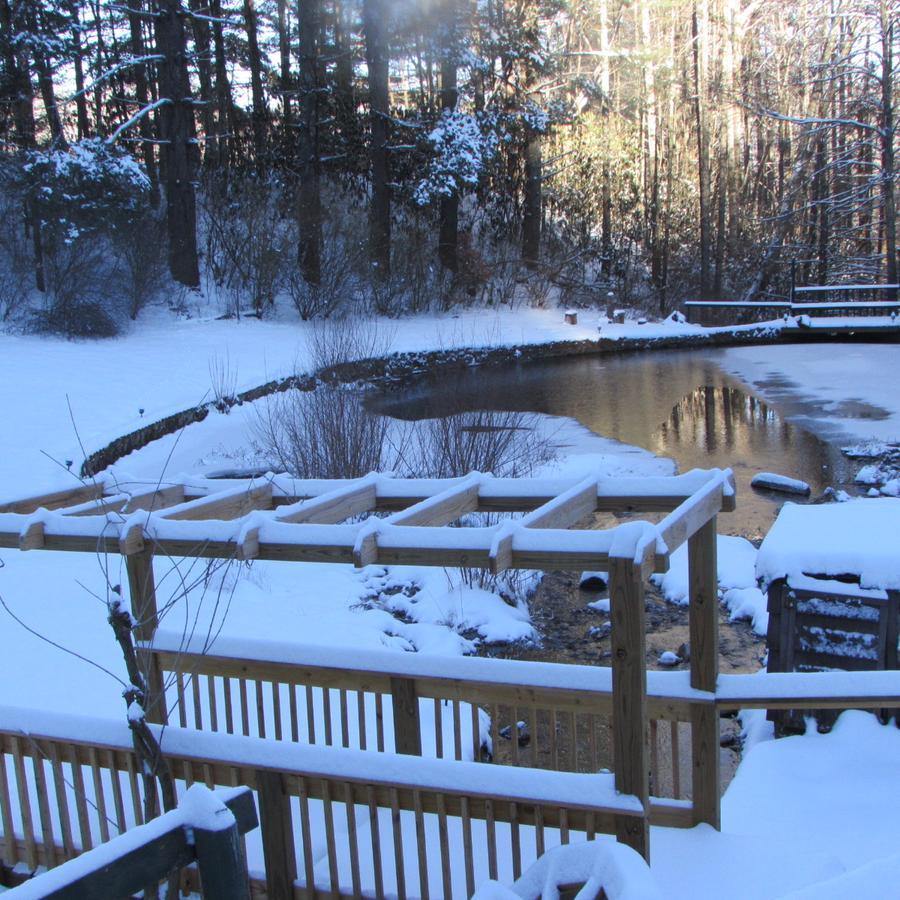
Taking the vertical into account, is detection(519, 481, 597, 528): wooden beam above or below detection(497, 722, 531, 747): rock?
above

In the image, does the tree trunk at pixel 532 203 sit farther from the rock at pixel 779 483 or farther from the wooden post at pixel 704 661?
the wooden post at pixel 704 661

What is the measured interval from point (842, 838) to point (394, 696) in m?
2.07

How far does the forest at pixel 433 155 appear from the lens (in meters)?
21.0

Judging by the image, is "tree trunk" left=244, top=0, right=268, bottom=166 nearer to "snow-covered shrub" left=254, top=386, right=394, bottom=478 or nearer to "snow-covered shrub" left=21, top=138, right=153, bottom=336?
"snow-covered shrub" left=21, top=138, right=153, bottom=336

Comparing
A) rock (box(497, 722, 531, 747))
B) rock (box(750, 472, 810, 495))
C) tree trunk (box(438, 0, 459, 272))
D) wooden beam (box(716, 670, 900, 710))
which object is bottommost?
rock (box(497, 722, 531, 747))

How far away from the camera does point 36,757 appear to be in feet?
11.5

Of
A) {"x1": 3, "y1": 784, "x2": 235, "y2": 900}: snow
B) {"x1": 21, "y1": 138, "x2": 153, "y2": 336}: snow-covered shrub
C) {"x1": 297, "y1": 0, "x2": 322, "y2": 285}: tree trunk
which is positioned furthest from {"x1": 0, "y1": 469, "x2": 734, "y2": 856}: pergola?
{"x1": 297, "y1": 0, "x2": 322, "y2": 285}: tree trunk

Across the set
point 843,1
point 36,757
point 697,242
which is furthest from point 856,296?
point 36,757

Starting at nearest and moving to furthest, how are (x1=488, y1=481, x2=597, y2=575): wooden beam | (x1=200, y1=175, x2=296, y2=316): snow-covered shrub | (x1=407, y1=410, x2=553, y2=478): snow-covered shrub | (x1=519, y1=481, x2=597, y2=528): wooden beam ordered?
1. (x1=488, y1=481, x2=597, y2=575): wooden beam
2. (x1=519, y1=481, x2=597, y2=528): wooden beam
3. (x1=407, y1=410, x2=553, y2=478): snow-covered shrub
4. (x1=200, y1=175, x2=296, y2=316): snow-covered shrub

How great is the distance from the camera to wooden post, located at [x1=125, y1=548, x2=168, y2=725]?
3.82m

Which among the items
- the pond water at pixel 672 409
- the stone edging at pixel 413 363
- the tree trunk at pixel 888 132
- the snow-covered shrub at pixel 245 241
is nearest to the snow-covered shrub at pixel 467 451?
the pond water at pixel 672 409

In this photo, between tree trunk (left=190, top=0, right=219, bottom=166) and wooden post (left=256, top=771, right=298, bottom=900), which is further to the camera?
tree trunk (left=190, top=0, right=219, bottom=166)

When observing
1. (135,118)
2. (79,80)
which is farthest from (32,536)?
(79,80)

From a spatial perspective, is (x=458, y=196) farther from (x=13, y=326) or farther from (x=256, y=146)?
(x=13, y=326)
